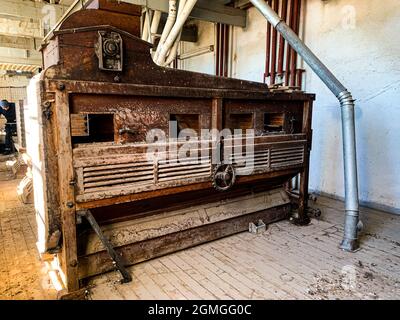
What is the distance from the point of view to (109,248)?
1.89 m

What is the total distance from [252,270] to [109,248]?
3.36 ft

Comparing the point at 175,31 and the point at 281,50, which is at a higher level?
the point at 175,31

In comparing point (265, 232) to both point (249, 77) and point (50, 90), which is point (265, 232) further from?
point (249, 77)

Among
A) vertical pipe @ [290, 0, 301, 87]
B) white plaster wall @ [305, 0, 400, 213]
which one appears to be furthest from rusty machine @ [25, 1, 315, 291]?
vertical pipe @ [290, 0, 301, 87]

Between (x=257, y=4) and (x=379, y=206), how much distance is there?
8.81ft

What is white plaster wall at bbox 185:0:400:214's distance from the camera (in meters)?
3.31

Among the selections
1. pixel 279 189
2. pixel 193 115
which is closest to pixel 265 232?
pixel 279 189

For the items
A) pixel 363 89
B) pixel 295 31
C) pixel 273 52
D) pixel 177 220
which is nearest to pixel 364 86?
pixel 363 89

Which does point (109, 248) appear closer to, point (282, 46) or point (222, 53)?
point (282, 46)

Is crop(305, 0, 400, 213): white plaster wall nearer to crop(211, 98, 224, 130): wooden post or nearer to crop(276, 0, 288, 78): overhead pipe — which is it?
crop(276, 0, 288, 78): overhead pipe

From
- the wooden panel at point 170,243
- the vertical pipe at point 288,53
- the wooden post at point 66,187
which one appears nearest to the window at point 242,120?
the wooden panel at point 170,243

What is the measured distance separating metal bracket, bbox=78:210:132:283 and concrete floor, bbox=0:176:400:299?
66mm

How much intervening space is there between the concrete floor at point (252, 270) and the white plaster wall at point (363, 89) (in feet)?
2.77
